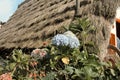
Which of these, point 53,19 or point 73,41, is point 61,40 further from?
point 53,19

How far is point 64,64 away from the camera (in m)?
3.65

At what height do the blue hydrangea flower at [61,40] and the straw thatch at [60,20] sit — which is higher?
the straw thatch at [60,20]

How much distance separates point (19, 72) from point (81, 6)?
41.0 inches

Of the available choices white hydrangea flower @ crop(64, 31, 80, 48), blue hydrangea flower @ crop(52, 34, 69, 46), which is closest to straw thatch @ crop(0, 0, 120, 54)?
white hydrangea flower @ crop(64, 31, 80, 48)

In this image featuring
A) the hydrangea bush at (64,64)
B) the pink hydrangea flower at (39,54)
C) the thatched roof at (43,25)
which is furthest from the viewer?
the thatched roof at (43,25)

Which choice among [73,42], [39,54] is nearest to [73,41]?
[73,42]

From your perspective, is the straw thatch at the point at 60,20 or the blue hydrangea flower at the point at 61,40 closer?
the blue hydrangea flower at the point at 61,40

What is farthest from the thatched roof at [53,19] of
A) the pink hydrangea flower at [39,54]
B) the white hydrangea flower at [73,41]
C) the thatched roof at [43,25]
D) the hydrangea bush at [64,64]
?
the pink hydrangea flower at [39,54]

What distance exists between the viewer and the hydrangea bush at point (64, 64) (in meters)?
3.57

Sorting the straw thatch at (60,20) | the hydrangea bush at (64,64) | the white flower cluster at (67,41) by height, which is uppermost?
the straw thatch at (60,20)

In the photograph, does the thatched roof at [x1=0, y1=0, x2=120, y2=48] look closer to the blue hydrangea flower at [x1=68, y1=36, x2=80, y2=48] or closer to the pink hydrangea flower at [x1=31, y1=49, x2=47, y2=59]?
the blue hydrangea flower at [x1=68, y1=36, x2=80, y2=48]

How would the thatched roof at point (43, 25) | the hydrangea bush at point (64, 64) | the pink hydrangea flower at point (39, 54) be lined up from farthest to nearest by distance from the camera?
the thatched roof at point (43, 25), the pink hydrangea flower at point (39, 54), the hydrangea bush at point (64, 64)

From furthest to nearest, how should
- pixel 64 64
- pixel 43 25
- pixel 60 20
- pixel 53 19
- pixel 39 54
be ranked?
pixel 43 25
pixel 53 19
pixel 60 20
pixel 39 54
pixel 64 64

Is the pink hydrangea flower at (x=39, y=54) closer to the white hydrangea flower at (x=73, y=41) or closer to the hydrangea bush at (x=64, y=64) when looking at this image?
the hydrangea bush at (x=64, y=64)
